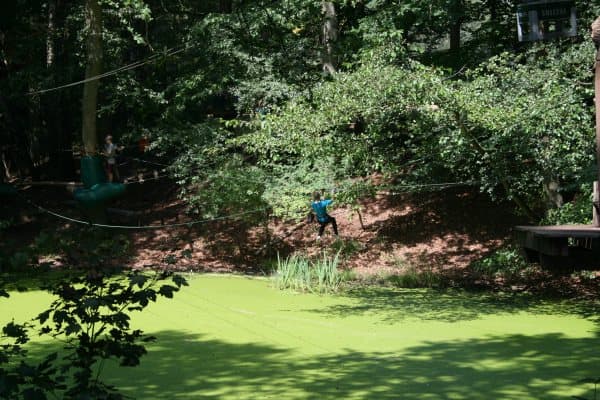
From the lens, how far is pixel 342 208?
51.4 feet

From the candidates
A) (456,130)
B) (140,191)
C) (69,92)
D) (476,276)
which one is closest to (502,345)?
(456,130)

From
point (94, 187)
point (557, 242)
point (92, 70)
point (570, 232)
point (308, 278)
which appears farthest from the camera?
point (92, 70)

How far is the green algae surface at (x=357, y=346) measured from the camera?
5422 millimetres

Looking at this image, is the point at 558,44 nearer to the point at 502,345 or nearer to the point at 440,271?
the point at 440,271

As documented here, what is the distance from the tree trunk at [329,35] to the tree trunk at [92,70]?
3.85m

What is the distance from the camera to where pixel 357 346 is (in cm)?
698

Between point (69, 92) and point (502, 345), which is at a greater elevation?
point (69, 92)

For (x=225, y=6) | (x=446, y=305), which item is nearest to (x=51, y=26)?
(x=225, y=6)

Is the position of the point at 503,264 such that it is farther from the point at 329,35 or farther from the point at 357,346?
the point at 329,35

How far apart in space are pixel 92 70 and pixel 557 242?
9492mm

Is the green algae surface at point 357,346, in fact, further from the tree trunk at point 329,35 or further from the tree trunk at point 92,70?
the tree trunk at point 329,35

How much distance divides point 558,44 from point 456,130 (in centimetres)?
183

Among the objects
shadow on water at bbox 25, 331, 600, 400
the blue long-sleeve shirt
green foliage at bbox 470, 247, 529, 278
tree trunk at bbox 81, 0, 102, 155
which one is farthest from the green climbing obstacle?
green foliage at bbox 470, 247, 529, 278

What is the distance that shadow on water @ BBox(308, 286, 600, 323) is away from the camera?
877 cm
